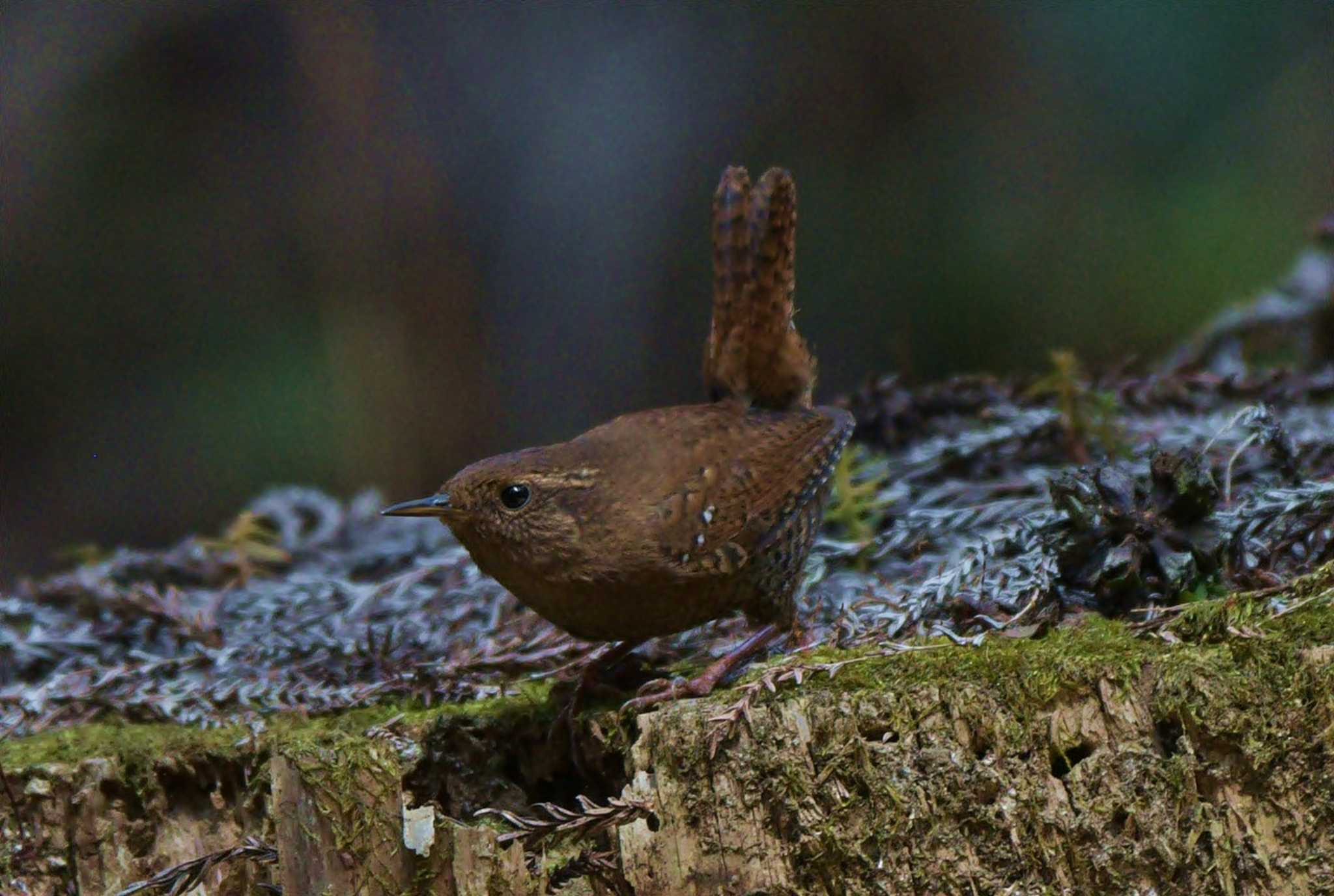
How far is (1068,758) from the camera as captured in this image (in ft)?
6.88

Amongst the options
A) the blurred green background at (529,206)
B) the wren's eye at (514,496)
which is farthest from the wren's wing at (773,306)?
the blurred green background at (529,206)

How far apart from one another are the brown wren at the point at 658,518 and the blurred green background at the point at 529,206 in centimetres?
577

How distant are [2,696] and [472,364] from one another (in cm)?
579

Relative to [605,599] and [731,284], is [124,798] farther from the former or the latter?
[731,284]

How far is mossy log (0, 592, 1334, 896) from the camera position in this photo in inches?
80.6

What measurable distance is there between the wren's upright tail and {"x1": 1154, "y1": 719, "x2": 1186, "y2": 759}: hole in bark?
1.44 metres

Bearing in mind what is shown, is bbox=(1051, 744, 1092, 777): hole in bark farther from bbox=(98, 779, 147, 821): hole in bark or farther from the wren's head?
bbox=(98, 779, 147, 821): hole in bark

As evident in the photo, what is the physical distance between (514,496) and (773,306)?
3.34ft

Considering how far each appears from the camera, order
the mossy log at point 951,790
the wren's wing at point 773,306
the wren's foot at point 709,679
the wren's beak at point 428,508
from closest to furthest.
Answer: the mossy log at point 951,790 < the wren's foot at point 709,679 < the wren's beak at point 428,508 < the wren's wing at point 773,306

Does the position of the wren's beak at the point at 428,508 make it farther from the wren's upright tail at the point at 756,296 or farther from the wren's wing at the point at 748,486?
the wren's upright tail at the point at 756,296

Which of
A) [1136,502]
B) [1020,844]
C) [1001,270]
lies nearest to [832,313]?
[1001,270]

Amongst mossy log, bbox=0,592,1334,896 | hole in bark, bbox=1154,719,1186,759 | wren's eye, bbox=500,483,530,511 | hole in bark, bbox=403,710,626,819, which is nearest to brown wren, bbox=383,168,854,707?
wren's eye, bbox=500,483,530,511

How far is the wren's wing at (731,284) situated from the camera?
329 centimetres

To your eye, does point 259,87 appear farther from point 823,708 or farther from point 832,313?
point 823,708
